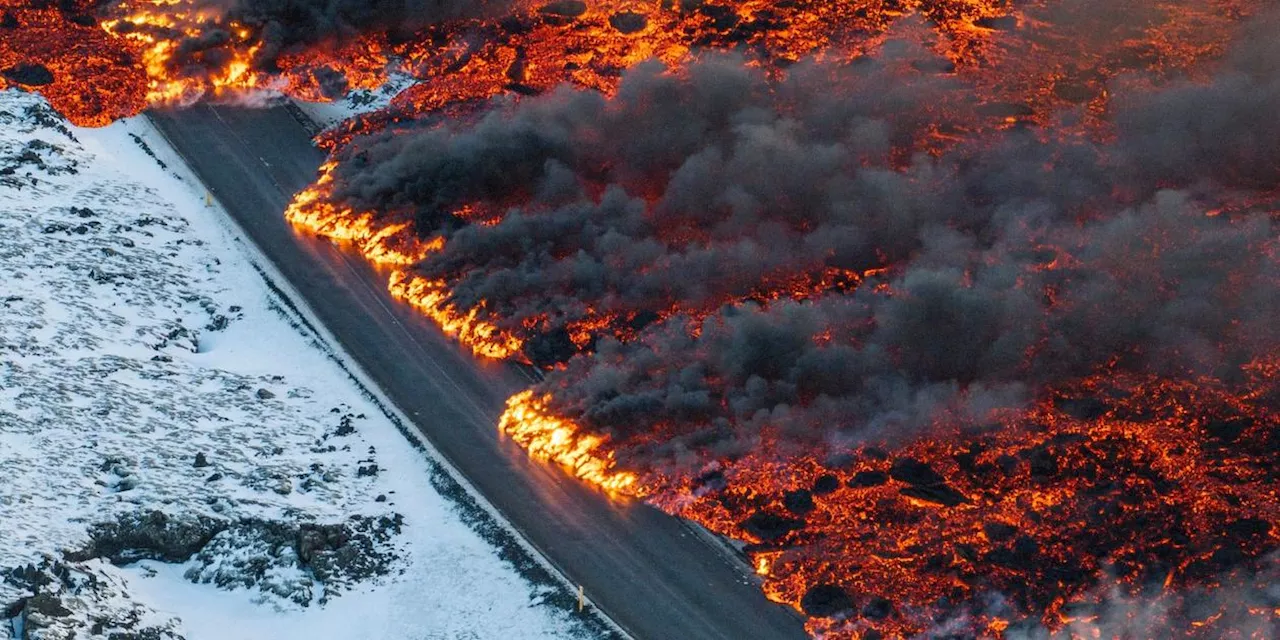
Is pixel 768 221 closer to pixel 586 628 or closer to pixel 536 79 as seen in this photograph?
pixel 536 79

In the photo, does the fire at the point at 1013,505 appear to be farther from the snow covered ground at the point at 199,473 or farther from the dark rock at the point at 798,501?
the snow covered ground at the point at 199,473

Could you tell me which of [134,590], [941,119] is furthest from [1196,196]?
[134,590]

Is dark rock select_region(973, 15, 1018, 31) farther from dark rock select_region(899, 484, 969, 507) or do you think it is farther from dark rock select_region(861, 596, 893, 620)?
dark rock select_region(861, 596, 893, 620)

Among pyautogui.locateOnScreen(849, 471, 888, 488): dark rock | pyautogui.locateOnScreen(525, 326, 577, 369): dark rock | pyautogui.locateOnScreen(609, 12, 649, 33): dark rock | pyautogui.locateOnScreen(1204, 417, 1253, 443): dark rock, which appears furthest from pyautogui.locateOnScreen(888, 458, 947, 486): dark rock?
pyautogui.locateOnScreen(609, 12, 649, 33): dark rock

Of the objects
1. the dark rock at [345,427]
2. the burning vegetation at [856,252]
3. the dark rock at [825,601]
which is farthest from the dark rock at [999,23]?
the dark rock at [345,427]

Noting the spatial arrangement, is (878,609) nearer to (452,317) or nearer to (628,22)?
(452,317)

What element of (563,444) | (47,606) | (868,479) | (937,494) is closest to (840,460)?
(868,479)
